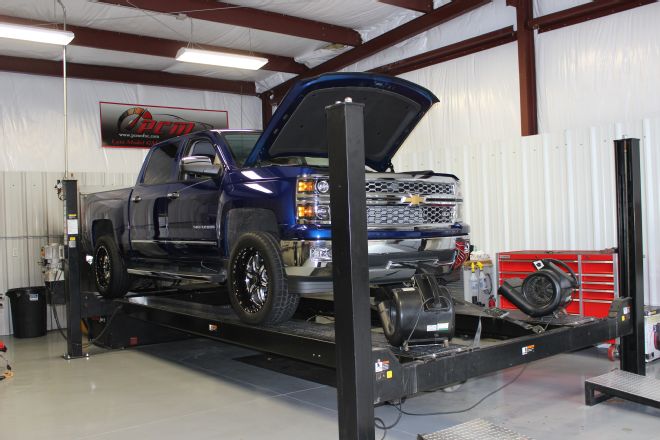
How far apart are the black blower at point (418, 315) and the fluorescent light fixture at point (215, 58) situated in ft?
20.2

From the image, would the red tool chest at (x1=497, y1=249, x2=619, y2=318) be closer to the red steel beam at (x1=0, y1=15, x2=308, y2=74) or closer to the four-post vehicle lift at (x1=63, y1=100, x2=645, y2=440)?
the four-post vehicle lift at (x1=63, y1=100, x2=645, y2=440)

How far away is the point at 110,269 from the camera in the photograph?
692 centimetres

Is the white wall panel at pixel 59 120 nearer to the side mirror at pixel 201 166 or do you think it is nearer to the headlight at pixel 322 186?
the side mirror at pixel 201 166

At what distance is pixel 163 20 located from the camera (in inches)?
348

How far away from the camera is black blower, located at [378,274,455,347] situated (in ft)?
10.7

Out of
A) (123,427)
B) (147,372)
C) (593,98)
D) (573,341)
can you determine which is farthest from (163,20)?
(573,341)

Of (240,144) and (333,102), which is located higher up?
(333,102)

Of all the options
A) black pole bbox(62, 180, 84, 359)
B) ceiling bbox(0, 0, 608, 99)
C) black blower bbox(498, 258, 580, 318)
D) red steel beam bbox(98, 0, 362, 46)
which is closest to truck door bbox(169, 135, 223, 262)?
black pole bbox(62, 180, 84, 359)

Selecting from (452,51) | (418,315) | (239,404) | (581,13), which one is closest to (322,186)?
(418,315)

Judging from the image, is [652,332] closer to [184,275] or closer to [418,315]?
[418,315]

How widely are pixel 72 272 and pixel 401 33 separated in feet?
18.0

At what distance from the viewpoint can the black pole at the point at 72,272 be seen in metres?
6.70

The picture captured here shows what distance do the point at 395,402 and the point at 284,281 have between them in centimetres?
125

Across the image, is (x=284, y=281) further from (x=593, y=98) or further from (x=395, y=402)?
(x=593, y=98)
